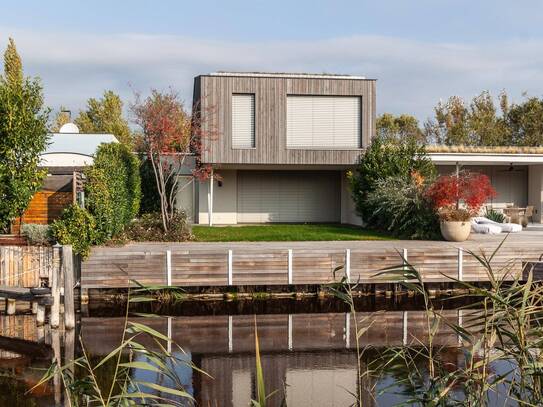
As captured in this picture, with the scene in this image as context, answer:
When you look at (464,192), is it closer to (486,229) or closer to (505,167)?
(486,229)

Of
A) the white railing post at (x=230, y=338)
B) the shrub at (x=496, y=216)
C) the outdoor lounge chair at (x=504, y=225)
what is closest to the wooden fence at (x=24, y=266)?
the white railing post at (x=230, y=338)

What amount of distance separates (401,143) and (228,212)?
7691 millimetres

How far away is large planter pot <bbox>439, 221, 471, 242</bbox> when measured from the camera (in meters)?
19.5

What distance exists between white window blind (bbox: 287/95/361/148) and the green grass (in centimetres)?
329

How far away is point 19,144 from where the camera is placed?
16.0 meters

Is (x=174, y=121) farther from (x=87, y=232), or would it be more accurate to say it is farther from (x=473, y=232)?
(x=473, y=232)

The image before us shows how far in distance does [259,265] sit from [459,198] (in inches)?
270

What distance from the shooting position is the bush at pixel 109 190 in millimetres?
16875

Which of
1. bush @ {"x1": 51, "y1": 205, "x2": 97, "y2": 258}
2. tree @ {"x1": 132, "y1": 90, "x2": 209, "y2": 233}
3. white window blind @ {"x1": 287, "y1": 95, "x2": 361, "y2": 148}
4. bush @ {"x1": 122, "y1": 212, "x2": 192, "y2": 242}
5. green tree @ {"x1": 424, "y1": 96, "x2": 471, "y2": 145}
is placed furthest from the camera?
green tree @ {"x1": 424, "y1": 96, "x2": 471, "y2": 145}

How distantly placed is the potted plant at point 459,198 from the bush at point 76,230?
1003cm

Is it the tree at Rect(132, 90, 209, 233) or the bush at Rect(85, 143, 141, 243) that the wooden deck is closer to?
the bush at Rect(85, 143, 141, 243)

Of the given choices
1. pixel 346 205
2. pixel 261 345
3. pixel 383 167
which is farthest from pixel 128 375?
pixel 346 205

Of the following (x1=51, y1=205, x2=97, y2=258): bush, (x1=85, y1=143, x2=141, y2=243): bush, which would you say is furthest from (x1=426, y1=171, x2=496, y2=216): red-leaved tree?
(x1=51, y1=205, x2=97, y2=258): bush

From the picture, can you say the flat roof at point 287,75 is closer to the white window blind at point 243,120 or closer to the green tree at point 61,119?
the white window blind at point 243,120
